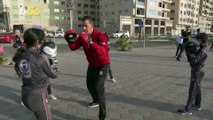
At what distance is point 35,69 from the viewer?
243cm

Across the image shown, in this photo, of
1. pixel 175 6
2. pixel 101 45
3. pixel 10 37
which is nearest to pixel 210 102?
pixel 101 45

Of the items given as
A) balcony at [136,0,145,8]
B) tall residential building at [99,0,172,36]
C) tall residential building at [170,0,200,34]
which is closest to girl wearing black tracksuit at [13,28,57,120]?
tall residential building at [99,0,172,36]

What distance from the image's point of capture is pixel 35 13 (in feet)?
200

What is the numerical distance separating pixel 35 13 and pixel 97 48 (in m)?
62.8

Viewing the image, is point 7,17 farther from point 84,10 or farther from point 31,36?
point 31,36

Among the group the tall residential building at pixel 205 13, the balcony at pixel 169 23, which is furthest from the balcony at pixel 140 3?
the tall residential building at pixel 205 13

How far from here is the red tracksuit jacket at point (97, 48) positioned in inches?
138

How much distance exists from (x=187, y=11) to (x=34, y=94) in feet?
286

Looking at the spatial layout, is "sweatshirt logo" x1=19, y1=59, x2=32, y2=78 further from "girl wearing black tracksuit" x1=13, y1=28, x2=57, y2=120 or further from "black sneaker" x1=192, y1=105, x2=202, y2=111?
"black sneaker" x1=192, y1=105, x2=202, y2=111

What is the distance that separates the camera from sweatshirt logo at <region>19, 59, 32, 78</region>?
7.93ft

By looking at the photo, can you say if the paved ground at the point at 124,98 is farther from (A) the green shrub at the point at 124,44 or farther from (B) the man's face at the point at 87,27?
(A) the green shrub at the point at 124,44

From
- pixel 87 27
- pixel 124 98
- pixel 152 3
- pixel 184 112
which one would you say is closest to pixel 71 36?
pixel 87 27

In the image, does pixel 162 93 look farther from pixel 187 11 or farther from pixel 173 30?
pixel 187 11

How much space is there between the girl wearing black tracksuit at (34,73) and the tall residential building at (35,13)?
4981 cm
